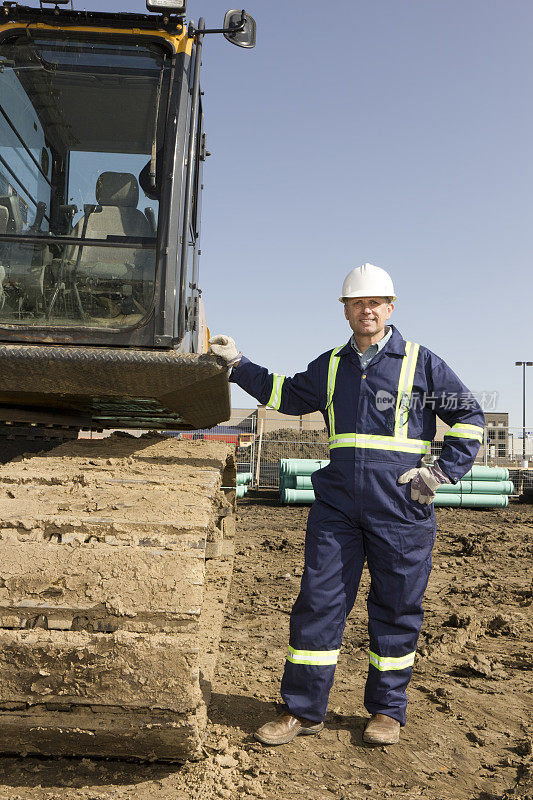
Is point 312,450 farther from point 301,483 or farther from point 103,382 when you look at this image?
point 103,382

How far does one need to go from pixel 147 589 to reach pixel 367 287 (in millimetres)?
1984

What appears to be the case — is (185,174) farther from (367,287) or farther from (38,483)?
(38,483)

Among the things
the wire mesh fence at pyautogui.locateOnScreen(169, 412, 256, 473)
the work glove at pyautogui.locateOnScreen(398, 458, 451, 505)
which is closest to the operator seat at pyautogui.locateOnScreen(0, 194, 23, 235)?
the work glove at pyautogui.locateOnScreen(398, 458, 451, 505)

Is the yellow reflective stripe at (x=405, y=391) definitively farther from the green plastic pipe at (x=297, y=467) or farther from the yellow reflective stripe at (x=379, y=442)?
the green plastic pipe at (x=297, y=467)

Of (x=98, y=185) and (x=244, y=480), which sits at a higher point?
(x=98, y=185)

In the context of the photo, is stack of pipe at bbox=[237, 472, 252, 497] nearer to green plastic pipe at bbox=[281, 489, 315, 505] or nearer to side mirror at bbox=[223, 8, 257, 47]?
green plastic pipe at bbox=[281, 489, 315, 505]

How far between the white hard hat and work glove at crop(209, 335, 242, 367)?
739mm

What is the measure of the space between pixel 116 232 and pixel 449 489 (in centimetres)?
1240

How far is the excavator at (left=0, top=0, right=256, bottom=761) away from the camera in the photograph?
2.38 m

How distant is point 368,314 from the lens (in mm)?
3625

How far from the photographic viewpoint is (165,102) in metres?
3.71

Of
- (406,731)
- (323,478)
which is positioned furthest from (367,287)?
(406,731)

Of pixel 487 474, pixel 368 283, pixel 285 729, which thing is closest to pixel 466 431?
pixel 368 283

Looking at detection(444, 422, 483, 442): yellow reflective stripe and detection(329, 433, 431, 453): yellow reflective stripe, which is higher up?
detection(444, 422, 483, 442): yellow reflective stripe
